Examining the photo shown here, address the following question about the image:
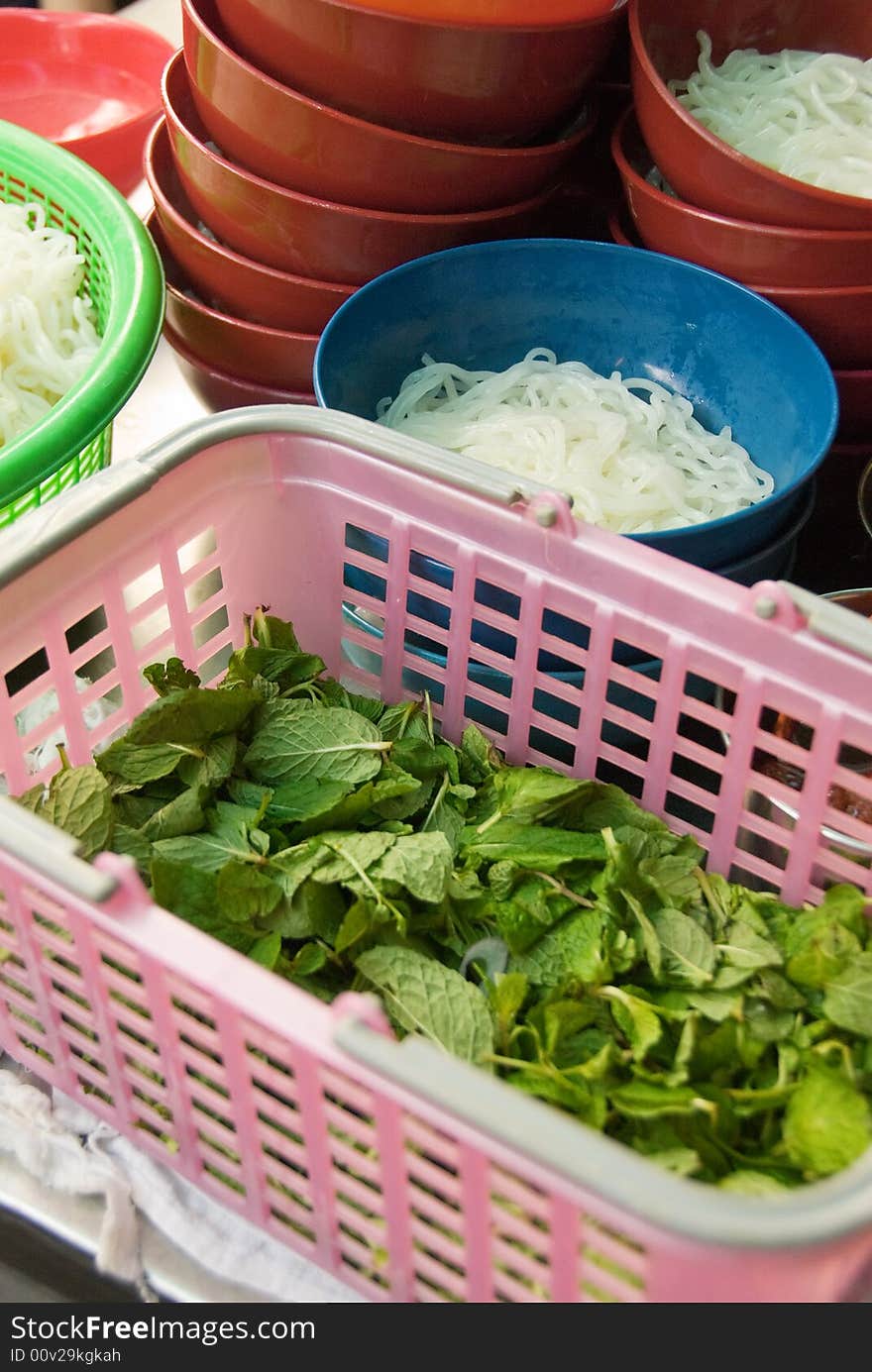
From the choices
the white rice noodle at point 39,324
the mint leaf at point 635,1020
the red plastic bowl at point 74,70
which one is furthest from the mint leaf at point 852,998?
the red plastic bowl at point 74,70

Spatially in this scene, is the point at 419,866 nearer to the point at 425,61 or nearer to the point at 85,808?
the point at 85,808

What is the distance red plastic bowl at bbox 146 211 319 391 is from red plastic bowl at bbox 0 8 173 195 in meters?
0.44

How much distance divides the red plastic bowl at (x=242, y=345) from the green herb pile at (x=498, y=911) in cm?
29

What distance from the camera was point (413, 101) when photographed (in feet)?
3.27

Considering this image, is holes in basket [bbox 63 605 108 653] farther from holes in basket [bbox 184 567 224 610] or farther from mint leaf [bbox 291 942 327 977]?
mint leaf [bbox 291 942 327 977]

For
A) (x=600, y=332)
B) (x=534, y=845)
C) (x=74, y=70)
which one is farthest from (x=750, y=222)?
(x=74, y=70)

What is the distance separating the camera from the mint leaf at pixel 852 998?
2.42ft

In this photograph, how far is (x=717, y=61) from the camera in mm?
1213

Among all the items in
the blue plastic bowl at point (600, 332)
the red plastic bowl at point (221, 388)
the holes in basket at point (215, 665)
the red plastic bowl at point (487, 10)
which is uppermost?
the red plastic bowl at point (487, 10)

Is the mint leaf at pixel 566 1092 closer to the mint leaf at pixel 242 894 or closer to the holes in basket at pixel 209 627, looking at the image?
the mint leaf at pixel 242 894

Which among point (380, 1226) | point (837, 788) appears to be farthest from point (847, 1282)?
point (837, 788)

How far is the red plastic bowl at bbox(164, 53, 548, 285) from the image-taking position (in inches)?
41.3

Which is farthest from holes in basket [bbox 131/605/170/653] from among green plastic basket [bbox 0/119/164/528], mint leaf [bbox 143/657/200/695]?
mint leaf [bbox 143/657/200/695]

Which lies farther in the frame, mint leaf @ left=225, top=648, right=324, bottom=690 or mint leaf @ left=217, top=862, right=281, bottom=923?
mint leaf @ left=225, top=648, right=324, bottom=690
